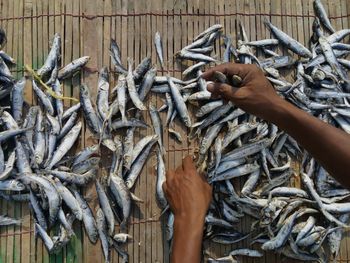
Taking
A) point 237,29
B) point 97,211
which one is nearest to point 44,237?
point 97,211

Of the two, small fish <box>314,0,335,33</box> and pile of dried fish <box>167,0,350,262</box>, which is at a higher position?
small fish <box>314,0,335,33</box>

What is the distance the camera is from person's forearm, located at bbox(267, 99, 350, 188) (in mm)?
2509

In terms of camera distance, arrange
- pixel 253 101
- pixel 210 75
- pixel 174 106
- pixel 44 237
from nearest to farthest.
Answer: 1. pixel 253 101
2. pixel 210 75
3. pixel 44 237
4. pixel 174 106

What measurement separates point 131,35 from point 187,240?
2073mm

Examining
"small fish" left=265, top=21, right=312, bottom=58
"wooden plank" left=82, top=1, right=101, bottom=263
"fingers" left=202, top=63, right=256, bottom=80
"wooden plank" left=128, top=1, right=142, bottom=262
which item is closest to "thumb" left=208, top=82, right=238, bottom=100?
"fingers" left=202, top=63, right=256, bottom=80

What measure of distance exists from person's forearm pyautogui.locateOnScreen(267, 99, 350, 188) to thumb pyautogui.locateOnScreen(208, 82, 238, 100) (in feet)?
1.66

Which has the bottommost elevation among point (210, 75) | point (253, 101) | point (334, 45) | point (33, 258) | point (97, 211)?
point (33, 258)

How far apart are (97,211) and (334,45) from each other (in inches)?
113

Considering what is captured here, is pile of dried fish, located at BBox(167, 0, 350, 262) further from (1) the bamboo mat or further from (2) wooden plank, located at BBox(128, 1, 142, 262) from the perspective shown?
(2) wooden plank, located at BBox(128, 1, 142, 262)

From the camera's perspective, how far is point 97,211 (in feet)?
13.4

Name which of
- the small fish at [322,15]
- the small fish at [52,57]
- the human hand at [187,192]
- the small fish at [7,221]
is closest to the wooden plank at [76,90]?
the small fish at [52,57]

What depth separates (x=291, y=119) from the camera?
2863 millimetres

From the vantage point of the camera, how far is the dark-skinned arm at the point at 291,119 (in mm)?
2533

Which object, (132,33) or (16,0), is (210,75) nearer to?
(132,33)
